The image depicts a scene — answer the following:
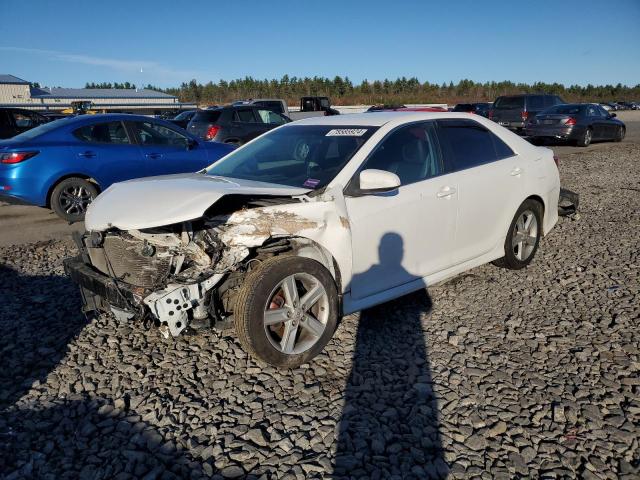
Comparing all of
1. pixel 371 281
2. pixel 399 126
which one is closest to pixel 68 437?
pixel 371 281

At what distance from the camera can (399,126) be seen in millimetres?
4145

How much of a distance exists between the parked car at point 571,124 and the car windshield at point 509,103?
228 centimetres

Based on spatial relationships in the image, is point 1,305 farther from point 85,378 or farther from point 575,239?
point 575,239

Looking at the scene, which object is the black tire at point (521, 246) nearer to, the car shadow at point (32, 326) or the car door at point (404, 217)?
the car door at point (404, 217)

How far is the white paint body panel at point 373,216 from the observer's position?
3295 mm

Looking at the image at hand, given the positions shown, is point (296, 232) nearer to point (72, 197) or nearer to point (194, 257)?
point (194, 257)

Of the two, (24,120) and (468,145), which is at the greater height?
(24,120)

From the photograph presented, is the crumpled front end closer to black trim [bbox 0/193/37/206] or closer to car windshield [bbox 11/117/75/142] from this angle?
black trim [bbox 0/193/37/206]

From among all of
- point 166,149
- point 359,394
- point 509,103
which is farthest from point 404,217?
point 509,103

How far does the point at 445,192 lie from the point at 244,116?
11.3m

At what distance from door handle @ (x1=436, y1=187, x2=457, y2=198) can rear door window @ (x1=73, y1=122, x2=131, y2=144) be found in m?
6.13

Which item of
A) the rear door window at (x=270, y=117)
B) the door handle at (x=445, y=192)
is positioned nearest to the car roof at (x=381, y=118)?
the door handle at (x=445, y=192)

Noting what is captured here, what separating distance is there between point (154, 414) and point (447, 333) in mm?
2235

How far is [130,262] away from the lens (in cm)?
341
